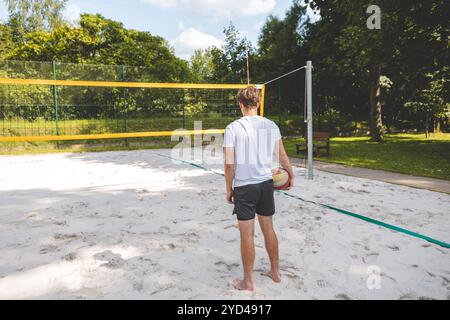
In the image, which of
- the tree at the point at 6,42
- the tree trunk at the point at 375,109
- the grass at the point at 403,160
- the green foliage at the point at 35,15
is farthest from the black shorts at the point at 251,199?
the green foliage at the point at 35,15

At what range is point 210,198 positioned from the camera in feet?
17.3

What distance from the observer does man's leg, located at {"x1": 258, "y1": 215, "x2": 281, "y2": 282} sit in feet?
8.29

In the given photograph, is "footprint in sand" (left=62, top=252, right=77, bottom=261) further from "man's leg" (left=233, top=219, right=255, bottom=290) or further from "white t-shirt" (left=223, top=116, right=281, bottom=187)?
"white t-shirt" (left=223, top=116, right=281, bottom=187)

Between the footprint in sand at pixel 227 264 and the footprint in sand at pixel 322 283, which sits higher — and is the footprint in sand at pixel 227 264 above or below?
above

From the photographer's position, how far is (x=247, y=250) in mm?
2434

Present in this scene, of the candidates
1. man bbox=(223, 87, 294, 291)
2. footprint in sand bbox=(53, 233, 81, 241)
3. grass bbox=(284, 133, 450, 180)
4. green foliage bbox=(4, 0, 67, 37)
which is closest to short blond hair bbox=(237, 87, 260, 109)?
man bbox=(223, 87, 294, 291)

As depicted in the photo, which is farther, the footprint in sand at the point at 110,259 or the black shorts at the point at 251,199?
the footprint in sand at the point at 110,259

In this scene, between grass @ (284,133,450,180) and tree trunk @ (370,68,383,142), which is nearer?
grass @ (284,133,450,180)

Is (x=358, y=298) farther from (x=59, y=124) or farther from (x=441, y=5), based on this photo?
(x=59, y=124)

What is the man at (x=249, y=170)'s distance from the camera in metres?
2.39

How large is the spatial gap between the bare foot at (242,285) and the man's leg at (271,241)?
9.8 inches

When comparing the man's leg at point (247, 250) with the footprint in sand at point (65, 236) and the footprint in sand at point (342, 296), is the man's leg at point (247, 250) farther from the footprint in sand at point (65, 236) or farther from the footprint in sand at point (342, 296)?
the footprint in sand at point (65, 236)
